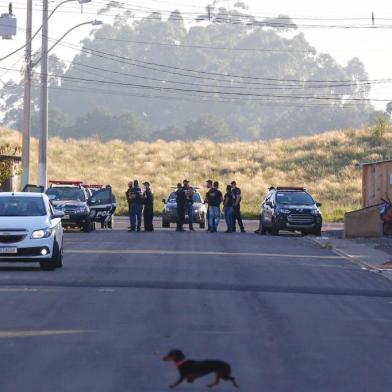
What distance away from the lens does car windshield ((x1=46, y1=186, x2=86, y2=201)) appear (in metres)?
42.9

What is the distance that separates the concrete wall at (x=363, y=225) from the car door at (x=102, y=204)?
9020 millimetres

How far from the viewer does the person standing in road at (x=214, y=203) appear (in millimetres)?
43156

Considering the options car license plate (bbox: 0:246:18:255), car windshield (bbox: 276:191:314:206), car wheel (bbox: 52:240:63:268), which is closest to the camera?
car license plate (bbox: 0:246:18:255)

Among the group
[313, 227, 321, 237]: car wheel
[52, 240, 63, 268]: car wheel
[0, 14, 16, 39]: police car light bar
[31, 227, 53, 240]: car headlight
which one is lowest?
[313, 227, 321, 237]: car wheel

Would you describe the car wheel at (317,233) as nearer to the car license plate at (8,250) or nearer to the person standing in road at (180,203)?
the person standing in road at (180,203)

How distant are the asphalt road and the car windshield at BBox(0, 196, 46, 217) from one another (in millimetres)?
1144

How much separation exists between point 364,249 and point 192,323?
64.2 feet

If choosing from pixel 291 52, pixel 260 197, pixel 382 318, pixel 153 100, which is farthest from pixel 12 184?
pixel 291 52

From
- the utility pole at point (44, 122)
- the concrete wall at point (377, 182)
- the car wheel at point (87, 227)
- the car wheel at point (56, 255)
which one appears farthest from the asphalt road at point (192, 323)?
the utility pole at point (44, 122)

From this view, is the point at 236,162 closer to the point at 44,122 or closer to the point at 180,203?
the point at 44,122

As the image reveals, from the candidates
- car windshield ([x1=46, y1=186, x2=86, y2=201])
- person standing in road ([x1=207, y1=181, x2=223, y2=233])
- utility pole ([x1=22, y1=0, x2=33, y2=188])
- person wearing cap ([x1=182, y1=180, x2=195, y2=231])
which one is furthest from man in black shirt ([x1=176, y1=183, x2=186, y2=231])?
utility pole ([x1=22, y1=0, x2=33, y2=188])

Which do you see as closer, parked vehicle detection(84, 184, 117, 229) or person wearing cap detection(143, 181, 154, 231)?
person wearing cap detection(143, 181, 154, 231)

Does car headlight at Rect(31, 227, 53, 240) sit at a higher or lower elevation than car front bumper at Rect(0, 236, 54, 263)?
higher

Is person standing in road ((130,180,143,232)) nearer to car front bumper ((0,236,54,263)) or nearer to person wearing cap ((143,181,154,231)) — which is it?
person wearing cap ((143,181,154,231))
